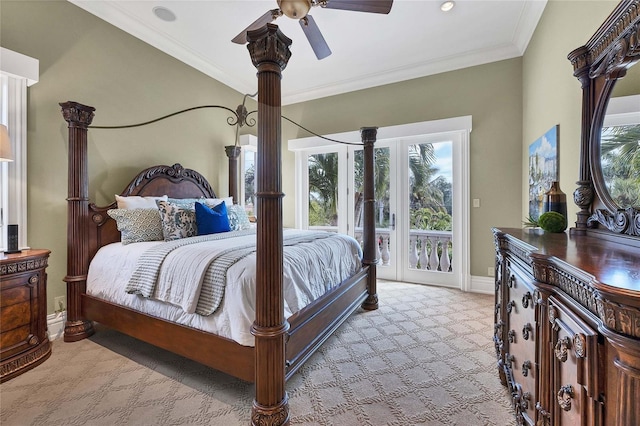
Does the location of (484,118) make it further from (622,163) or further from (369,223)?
(622,163)

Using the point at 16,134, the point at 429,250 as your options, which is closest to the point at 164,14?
the point at 16,134

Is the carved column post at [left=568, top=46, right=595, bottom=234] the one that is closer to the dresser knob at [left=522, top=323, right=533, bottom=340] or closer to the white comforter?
the dresser knob at [left=522, top=323, right=533, bottom=340]

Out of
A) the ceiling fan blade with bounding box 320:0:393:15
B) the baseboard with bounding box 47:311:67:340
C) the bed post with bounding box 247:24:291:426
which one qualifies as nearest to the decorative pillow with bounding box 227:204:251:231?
the baseboard with bounding box 47:311:67:340

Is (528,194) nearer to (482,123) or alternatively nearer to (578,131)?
(482,123)

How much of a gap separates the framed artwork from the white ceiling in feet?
4.28

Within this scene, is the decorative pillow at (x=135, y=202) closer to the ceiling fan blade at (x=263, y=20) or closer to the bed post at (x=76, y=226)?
the bed post at (x=76, y=226)

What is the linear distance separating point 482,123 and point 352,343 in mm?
3262

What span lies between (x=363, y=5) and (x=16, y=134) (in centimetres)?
297

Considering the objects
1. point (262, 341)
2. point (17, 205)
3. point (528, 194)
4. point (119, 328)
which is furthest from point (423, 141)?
point (17, 205)

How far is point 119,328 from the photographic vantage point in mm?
2191

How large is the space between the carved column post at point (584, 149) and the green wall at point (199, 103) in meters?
0.35

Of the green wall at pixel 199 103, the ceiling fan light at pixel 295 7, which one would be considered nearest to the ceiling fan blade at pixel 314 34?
the ceiling fan light at pixel 295 7

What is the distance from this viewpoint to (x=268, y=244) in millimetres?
1415

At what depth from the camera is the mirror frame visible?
1.19 meters
